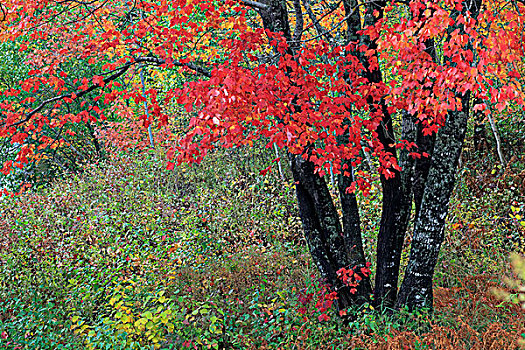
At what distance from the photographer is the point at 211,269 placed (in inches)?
260

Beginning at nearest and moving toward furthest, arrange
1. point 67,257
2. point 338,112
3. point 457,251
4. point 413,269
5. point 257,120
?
point 257,120
point 338,112
point 413,269
point 457,251
point 67,257

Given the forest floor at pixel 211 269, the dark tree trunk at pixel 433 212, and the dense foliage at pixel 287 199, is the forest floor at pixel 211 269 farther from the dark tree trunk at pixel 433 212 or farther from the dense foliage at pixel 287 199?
the dark tree trunk at pixel 433 212

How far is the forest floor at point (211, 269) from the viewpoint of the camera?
4.42 meters

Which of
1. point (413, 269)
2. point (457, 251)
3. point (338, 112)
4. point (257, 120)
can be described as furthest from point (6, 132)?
point (457, 251)

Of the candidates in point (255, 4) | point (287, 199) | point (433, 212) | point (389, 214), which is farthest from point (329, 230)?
point (287, 199)

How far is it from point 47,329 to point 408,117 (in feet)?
17.7

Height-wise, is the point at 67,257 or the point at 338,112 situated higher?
the point at 338,112

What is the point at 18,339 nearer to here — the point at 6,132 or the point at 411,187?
the point at 6,132

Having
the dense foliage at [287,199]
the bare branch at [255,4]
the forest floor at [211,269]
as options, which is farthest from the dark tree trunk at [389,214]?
the bare branch at [255,4]

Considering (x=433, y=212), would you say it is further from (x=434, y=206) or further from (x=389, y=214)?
(x=389, y=214)

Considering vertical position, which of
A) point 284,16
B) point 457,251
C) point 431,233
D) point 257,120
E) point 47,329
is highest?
point 284,16

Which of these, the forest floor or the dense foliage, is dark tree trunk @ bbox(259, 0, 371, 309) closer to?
the dense foliage

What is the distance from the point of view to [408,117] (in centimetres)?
452

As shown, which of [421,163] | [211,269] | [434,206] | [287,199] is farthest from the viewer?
[287,199]
